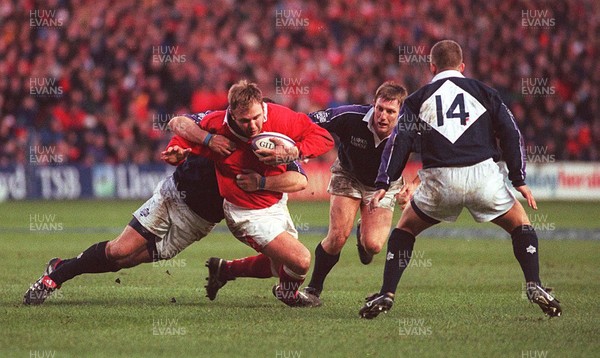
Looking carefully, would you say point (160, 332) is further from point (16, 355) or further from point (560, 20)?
point (560, 20)

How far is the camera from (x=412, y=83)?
26.3 m

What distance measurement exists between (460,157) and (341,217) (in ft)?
6.73

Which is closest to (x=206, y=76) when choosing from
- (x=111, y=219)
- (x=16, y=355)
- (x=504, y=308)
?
(x=111, y=219)

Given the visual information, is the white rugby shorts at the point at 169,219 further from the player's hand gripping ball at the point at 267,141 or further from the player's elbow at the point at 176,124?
the player's hand gripping ball at the point at 267,141

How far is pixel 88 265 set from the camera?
364 inches

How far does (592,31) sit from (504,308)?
2028 centimetres

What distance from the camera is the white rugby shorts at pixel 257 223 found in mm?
8852

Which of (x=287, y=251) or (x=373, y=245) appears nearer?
(x=287, y=251)

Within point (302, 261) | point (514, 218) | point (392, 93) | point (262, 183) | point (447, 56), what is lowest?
point (302, 261)

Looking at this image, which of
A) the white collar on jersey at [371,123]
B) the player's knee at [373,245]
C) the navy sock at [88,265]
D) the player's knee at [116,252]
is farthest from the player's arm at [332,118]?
the navy sock at [88,265]

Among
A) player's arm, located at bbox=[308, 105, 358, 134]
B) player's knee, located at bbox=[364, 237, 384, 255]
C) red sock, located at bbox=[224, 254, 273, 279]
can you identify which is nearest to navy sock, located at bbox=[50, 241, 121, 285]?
red sock, located at bbox=[224, 254, 273, 279]

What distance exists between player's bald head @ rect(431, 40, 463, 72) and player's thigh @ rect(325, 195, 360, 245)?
2133 millimetres

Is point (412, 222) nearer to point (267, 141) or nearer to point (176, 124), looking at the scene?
point (267, 141)

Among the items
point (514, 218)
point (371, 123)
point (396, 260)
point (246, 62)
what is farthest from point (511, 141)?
point (246, 62)
